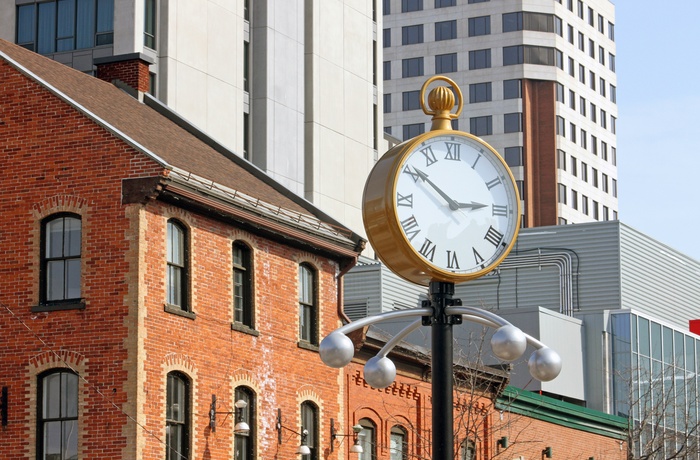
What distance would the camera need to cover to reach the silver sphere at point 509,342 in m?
8.27

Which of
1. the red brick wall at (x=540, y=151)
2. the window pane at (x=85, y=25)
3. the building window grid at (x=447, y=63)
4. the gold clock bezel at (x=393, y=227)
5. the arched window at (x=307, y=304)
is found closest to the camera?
the gold clock bezel at (x=393, y=227)

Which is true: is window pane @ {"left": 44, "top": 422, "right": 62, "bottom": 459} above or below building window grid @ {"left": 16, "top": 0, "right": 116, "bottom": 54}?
below

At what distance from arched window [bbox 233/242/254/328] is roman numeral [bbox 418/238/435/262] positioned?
20858mm

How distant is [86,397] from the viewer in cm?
2583

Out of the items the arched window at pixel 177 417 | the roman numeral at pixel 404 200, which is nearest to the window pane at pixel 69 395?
the arched window at pixel 177 417

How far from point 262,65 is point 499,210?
5180 centimetres

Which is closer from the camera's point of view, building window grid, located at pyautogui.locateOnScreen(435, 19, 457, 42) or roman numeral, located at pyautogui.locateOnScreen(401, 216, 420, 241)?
roman numeral, located at pyautogui.locateOnScreen(401, 216, 420, 241)

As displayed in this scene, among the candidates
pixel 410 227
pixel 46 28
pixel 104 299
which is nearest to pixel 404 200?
pixel 410 227

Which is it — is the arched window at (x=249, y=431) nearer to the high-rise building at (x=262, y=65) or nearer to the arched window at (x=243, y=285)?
the arched window at (x=243, y=285)

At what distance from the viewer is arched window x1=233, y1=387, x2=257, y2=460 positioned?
94.1 feet

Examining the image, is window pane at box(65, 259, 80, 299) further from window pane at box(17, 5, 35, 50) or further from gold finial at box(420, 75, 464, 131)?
window pane at box(17, 5, 35, 50)

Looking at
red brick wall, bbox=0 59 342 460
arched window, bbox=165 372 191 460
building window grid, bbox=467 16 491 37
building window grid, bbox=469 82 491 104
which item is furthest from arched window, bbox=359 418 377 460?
building window grid, bbox=467 16 491 37

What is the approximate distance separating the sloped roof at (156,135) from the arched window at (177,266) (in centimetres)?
101

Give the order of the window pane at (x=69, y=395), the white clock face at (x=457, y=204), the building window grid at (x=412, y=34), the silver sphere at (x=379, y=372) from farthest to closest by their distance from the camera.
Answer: the building window grid at (x=412, y=34)
the window pane at (x=69, y=395)
the silver sphere at (x=379, y=372)
the white clock face at (x=457, y=204)
